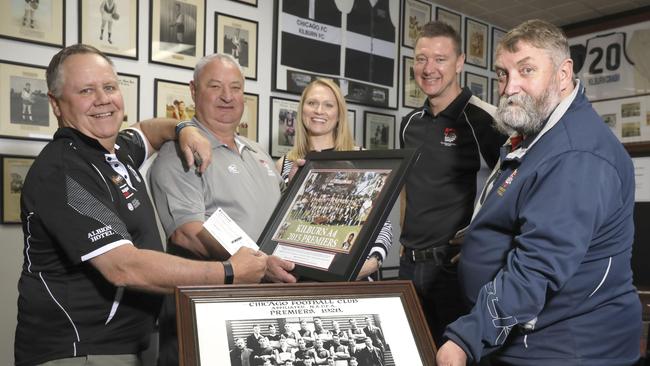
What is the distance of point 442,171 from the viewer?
2453 millimetres

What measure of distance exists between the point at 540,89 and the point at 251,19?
210 cm

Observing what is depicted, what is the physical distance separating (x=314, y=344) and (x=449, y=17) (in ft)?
12.3

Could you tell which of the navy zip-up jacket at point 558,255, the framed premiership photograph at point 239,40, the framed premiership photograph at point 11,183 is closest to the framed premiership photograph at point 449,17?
the framed premiership photograph at point 239,40

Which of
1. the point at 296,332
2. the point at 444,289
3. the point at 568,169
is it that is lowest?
the point at 444,289

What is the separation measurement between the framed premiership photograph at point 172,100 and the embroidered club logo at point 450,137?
4.37 feet

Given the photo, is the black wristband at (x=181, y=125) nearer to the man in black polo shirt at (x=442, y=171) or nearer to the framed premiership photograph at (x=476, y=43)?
the man in black polo shirt at (x=442, y=171)

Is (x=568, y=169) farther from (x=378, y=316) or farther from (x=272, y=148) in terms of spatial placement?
(x=272, y=148)

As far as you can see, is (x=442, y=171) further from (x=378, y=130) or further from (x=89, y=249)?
(x=89, y=249)

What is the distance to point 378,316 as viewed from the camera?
4.20ft

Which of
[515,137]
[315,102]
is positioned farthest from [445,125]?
[515,137]

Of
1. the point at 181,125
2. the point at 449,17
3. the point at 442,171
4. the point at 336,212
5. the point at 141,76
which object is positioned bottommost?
the point at 336,212

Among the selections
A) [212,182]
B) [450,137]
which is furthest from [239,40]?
[212,182]

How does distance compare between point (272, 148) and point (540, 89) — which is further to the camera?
point (272, 148)

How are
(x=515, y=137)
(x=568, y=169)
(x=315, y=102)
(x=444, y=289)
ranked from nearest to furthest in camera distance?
(x=568, y=169), (x=515, y=137), (x=444, y=289), (x=315, y=102)
